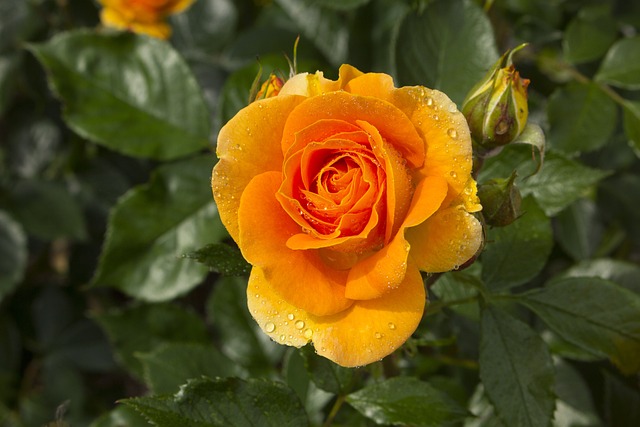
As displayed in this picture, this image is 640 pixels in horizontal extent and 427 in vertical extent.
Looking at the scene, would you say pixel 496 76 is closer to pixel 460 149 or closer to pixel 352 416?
pixel 460 149

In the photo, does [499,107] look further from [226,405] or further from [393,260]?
[226,405]

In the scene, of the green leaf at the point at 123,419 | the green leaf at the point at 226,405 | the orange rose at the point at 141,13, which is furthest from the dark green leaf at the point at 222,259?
the orange rose at the point at 141,13

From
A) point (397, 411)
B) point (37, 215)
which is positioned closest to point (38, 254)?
point (37, 215)

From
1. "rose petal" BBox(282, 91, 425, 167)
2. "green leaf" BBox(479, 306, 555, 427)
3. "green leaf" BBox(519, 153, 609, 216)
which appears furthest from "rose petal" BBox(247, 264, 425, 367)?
"green leaf" BBox(519, 153, 609, 216)

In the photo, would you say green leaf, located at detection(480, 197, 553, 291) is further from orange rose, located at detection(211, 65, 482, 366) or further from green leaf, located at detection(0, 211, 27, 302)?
green leaf, located at detection(0, 211, 27, 302)

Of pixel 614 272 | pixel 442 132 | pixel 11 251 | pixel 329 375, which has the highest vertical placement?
pixel 442 132

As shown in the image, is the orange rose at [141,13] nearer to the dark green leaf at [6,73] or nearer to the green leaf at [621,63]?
the dark green leaf at [6,73]

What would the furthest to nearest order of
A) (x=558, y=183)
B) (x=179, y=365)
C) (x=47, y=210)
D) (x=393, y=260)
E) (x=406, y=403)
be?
(x=47, y=210)
(x=179, y=365)
(x=558, y=183)
(x=406, y=403)
(x=393, y=260)

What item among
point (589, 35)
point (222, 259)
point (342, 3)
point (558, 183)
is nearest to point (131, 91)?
point (342, 3)
